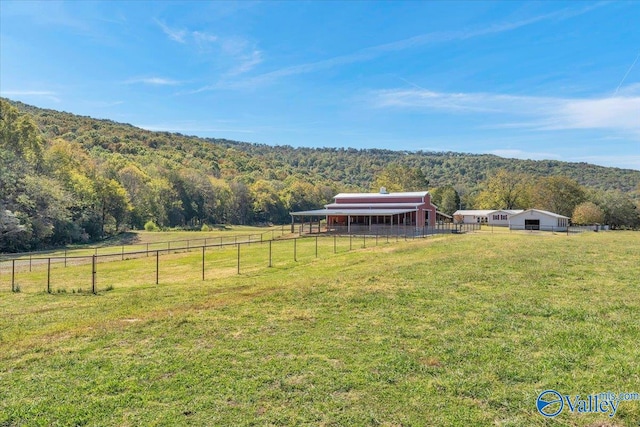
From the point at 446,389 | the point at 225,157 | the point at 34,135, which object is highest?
the point at 225,157

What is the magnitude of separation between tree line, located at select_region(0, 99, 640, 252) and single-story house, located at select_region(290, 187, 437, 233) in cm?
3020

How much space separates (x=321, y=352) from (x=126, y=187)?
242 feet

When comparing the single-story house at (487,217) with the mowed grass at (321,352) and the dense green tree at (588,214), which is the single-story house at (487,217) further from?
the mowed grass at (321,352)

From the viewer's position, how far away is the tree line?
42656 millimetres

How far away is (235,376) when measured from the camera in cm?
616

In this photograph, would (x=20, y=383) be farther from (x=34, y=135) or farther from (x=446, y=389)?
(x=34, y=135)

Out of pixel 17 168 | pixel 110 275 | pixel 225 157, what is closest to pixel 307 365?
pixel 110 275

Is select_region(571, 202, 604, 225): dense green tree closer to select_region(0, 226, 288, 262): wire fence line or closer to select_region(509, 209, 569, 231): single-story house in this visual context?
select_region(509, 209, 569, 231): single-story house

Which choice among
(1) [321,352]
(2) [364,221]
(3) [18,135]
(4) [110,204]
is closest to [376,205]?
(2) [364,221]

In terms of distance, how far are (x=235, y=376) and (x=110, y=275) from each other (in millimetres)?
16270

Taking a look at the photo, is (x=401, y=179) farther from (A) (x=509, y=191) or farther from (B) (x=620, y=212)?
(B) (x=620, y=212)

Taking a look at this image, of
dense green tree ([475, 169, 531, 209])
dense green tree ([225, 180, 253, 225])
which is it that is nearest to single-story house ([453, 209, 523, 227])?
dense green tree ([475, 169, 531, 209])

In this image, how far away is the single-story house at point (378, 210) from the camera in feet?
149

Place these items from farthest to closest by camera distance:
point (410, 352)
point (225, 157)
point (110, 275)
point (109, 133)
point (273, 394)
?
point (225, 157) → point (109, 133) → point (110, 275) → point (410, 352) → point (273, 394)
